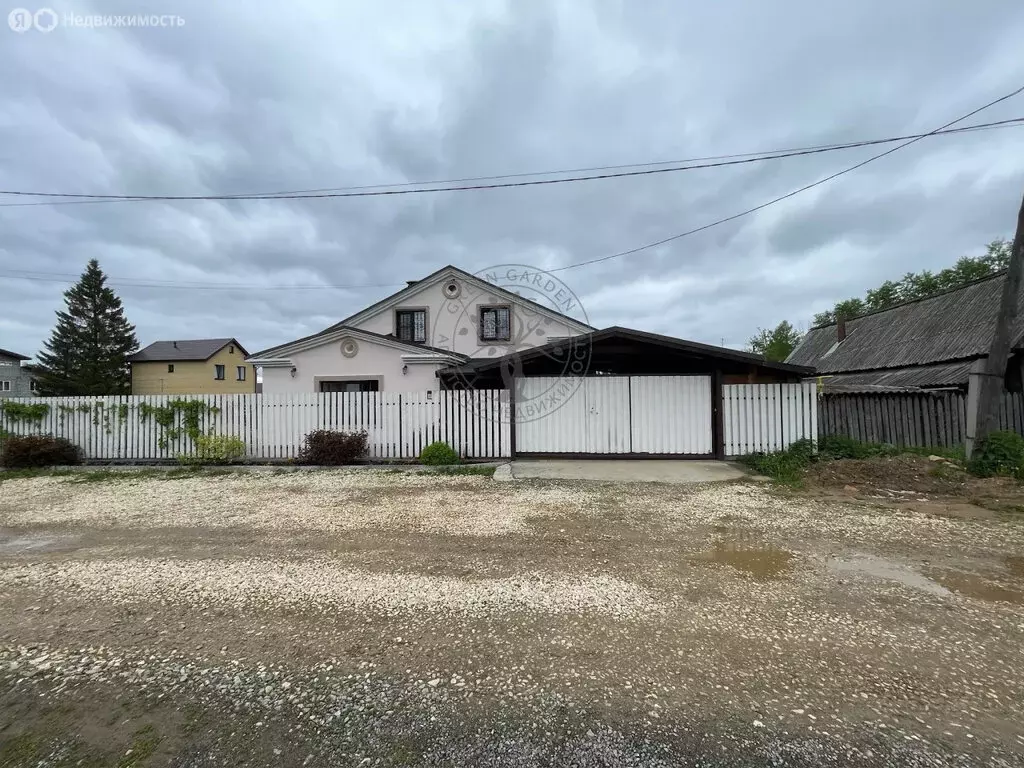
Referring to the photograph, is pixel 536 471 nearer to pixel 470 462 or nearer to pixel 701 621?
pixel 470 462

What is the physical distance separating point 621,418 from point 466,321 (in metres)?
8.99

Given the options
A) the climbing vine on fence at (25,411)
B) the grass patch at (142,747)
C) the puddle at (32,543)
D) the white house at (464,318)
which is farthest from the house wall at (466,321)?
the grass patch at (142,747)

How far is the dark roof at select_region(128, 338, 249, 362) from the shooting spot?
37594 millimetres

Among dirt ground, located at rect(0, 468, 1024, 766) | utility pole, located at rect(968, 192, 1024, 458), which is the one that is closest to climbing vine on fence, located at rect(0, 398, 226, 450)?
dirt ground, located at rect(0, 468, 1024, 766)

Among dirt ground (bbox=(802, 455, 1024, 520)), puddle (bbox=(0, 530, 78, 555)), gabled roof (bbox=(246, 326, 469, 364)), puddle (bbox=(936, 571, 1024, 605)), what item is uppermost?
gabled roof (bbox=(246, 326, 469, 364))

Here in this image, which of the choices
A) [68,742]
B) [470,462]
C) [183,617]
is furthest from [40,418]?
[68,742]

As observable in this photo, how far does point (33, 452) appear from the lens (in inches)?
374

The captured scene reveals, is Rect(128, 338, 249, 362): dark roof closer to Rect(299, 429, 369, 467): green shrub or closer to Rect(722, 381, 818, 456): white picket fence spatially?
Rect(299, 429, 369, 467): green shrub

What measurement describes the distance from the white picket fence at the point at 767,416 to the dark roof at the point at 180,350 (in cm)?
4087

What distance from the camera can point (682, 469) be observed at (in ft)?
29.1

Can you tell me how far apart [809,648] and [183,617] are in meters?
4.12

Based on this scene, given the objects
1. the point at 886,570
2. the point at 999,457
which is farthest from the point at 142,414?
the point at 999,457

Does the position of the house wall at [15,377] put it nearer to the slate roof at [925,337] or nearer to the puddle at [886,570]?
the puddle at [886,570]

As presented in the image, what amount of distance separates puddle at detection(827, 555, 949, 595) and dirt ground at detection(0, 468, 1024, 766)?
31 millimetres
